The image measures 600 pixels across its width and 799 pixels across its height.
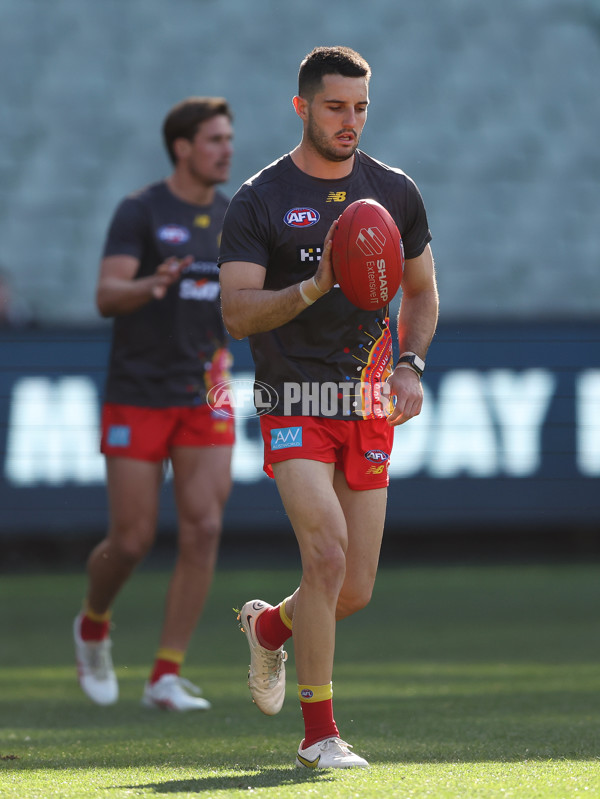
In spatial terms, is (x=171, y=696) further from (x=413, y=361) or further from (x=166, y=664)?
(x=413, y=361)

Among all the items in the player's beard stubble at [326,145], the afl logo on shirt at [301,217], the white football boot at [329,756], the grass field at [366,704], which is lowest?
the grass field at [366,704]

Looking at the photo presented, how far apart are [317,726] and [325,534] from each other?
0.60 m

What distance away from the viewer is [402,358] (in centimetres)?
512

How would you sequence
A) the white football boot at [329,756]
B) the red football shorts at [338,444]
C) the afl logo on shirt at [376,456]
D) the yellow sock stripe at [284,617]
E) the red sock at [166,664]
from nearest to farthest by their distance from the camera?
the white football boot at [329,756] < the red football shorts at [338,444] < the afl logo on shirt at [376,456] < the yellow sock stripe at [284,617] < the red sock at [166,664]

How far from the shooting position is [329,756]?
15.4 feet

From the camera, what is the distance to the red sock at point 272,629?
5.24 meters

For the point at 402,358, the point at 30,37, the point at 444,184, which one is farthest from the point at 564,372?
the point at 402,358

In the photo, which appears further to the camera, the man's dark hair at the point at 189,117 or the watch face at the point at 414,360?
the man's dark hair at the point at 189,117

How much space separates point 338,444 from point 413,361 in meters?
0.38

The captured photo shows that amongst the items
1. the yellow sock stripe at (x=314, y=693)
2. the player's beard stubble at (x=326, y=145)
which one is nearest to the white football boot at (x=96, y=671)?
the yellow sock stripe at (x=314, y=693)

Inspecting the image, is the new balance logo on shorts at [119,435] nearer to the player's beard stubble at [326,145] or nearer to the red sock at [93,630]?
the red sock at [93,630]

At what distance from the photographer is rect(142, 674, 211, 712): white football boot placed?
21.9 feet

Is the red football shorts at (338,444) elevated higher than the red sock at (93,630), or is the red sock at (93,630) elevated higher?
the red football shorts at (338,444)

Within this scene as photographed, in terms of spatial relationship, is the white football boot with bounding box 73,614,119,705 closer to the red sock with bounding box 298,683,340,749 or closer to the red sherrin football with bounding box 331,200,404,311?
the red sock with bounding box 298,683,340,749
